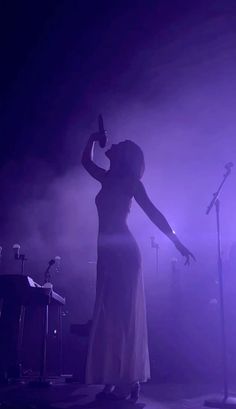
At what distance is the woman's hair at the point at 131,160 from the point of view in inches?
143

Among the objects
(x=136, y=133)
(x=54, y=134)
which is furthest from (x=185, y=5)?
(x=54, y=134)

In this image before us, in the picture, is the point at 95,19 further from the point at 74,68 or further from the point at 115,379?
the point at 115,379

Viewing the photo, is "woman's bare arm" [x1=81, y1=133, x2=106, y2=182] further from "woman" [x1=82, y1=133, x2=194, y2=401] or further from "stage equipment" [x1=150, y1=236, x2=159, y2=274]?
"stage equipment" [x1=150, y1=236, x2=159, y2=274]

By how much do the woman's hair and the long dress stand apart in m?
0.20

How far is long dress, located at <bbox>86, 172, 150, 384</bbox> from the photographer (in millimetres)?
3148

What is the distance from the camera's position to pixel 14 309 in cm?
609

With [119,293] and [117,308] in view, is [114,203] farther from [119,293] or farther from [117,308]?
[117,308]

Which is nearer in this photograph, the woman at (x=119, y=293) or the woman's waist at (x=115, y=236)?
the woman at (x=119, y=293)

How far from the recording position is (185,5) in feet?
26.4

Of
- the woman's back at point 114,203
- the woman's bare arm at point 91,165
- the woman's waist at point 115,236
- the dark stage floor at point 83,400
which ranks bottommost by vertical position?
the dark stage floor at point 83,400

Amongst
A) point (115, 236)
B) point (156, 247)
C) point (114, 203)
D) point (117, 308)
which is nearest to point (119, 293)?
point (117, 308)

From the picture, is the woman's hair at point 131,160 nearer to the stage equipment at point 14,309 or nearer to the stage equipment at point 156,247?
the stage equipment at point 14,309

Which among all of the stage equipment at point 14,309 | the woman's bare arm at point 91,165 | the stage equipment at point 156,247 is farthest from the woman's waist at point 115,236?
the stage equipment at point 156,247

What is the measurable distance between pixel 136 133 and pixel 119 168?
6680mm
